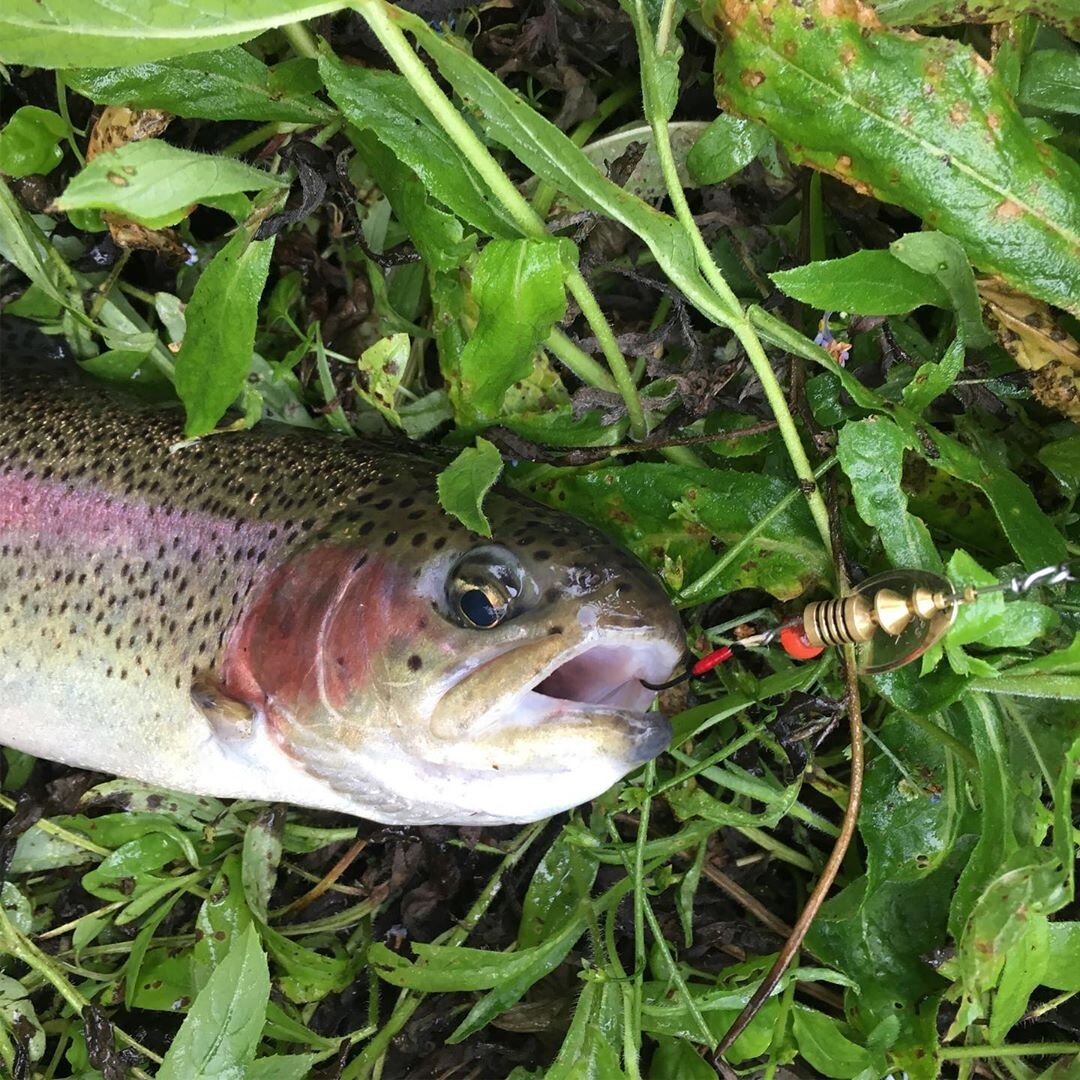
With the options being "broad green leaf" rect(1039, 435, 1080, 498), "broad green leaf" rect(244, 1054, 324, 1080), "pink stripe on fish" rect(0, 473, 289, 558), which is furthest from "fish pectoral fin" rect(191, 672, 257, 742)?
"broad green leaf" rect(1039, 435, 1080, 498)

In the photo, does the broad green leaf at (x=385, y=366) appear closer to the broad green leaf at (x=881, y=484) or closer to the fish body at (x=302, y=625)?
the fish body at (x=302, y=625)

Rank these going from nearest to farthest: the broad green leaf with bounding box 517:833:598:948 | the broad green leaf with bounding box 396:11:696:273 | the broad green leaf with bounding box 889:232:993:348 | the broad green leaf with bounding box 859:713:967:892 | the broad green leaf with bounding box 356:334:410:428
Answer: the broad green leaf with bounding box 396:11:696:273, the broad green leaf with bounding box 889:232:993:348, the broad green leaf with bounding box 859:713:967:892, the broad green leaf with bounding box 356:334:410:428, the broad green leaf with bounding box 517:833:598:948

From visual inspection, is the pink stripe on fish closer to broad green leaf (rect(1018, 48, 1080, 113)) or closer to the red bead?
the red bead

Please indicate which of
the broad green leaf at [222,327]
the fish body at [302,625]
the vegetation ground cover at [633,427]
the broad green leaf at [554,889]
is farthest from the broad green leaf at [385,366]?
the broad green leaf at [554,889]

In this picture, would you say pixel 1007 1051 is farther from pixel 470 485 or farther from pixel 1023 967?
pixel 470 485

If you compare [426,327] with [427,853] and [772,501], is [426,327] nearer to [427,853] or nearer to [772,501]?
[772,501]

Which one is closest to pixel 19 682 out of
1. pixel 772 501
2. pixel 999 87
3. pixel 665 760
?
pixel 665 760
